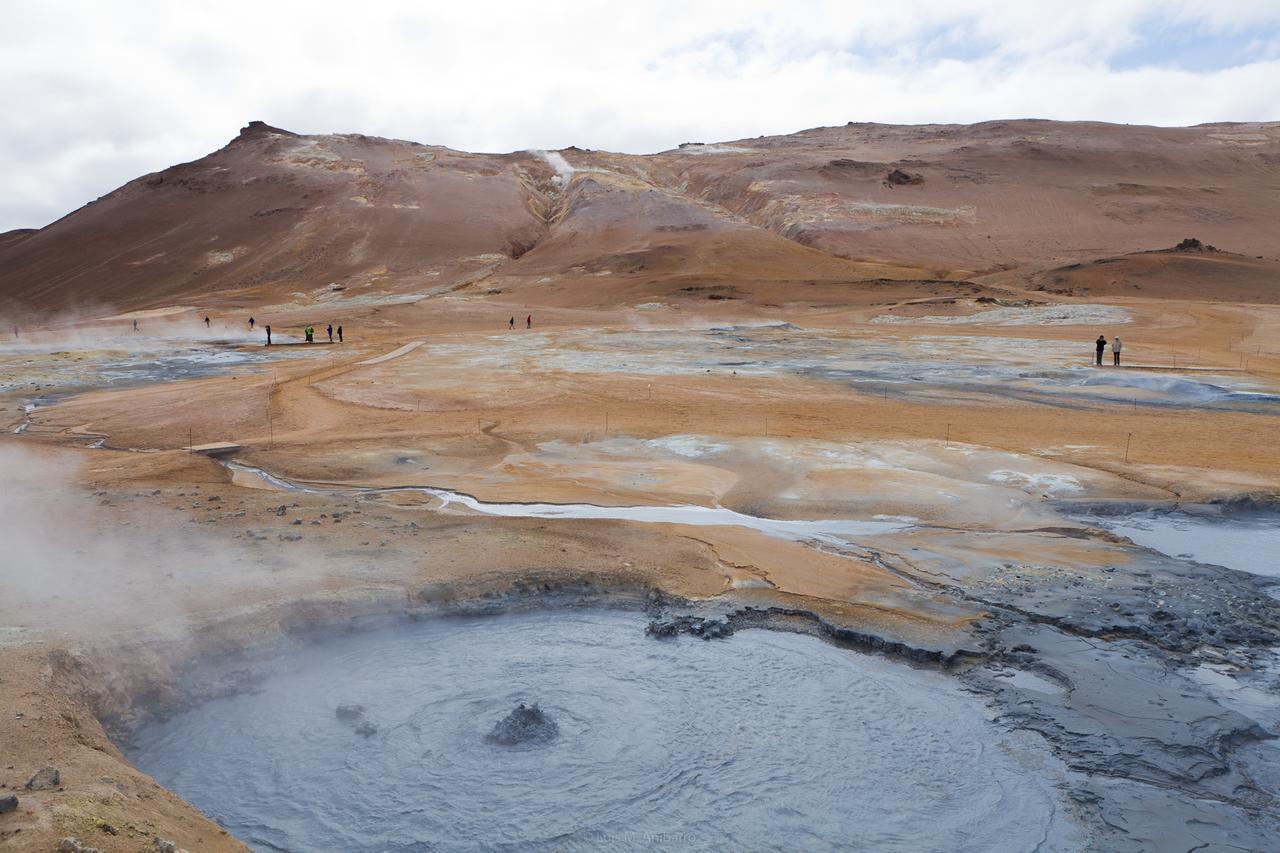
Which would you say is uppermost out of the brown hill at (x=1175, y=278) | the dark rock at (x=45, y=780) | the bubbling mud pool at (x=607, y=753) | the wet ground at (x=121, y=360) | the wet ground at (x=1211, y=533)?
the brown hill at (x=1175, y=278)

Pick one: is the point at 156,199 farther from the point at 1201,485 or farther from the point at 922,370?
the point at 1201,485

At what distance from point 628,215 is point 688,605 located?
77282mm

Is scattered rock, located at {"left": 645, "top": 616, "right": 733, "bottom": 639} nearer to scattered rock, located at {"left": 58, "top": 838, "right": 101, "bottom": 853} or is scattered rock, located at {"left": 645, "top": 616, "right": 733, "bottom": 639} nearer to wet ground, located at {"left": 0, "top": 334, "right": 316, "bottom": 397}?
scattered rock, located at {"left": 58, "top": 838, "right": 101, "bottom": 853}

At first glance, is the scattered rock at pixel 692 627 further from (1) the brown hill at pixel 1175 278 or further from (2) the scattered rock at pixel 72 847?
(1) the brown hill at pixel 1175 278

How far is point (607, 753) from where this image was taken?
7.93m

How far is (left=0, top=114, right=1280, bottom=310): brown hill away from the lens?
2916 inches

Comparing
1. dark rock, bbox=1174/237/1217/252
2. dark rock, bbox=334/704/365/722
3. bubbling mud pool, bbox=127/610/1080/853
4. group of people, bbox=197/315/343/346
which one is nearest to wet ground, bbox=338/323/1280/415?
group of people, bbox=197/315/343/346

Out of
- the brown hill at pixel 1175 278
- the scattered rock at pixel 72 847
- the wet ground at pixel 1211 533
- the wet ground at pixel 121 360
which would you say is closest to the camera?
the scattered rock at pixel 72 847

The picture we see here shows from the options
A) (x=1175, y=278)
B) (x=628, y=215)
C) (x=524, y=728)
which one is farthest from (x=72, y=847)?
(x=628, y=215)

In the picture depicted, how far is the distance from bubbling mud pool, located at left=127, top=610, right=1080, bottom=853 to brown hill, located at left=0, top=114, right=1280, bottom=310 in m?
56.0

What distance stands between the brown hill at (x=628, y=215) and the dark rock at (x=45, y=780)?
59.6 metres

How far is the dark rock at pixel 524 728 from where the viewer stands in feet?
26.6

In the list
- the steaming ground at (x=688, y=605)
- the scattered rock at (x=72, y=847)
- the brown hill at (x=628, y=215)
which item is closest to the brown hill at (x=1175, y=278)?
the brown hill at (x=628, y=215)

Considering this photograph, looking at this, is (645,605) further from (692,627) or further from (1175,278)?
(1175,278)
